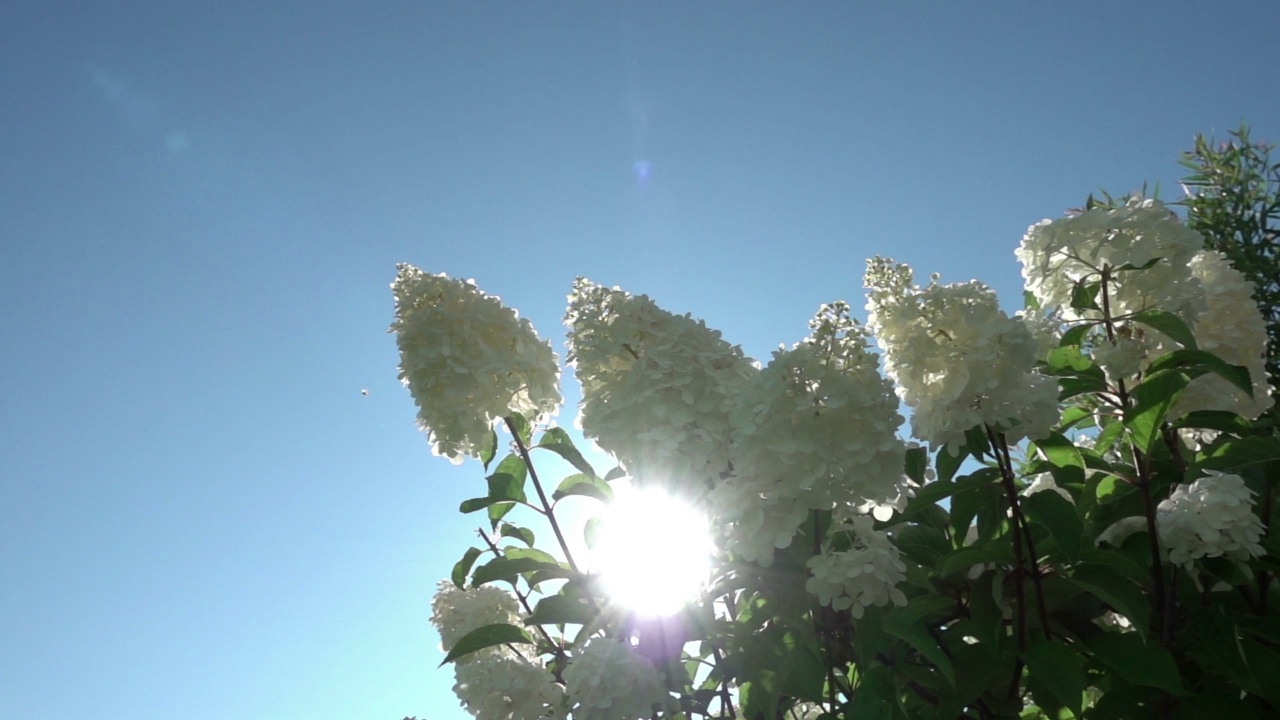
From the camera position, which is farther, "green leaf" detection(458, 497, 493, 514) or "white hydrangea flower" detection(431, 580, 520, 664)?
"white hydrangea flower" detection(431, 580, 520, 664)

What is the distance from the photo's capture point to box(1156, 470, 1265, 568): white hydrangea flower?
185cm

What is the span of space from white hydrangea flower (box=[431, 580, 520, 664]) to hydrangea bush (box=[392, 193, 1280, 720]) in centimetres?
45

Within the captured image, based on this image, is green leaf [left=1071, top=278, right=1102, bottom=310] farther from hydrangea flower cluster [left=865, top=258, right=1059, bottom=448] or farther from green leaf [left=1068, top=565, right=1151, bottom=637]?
green leaf [left=1068, top=565, right=1151, bottom=637]

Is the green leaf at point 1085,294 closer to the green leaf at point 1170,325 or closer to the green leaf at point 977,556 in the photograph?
the green leaf at point 1170,325

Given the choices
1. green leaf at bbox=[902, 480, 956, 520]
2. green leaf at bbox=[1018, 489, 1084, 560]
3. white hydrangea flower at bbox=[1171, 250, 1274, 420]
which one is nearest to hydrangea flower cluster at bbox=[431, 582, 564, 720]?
green leaf at bbox=[902, 480, 956, 520]

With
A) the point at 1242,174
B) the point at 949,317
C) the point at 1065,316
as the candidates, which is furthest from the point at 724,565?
the point at 1242,174

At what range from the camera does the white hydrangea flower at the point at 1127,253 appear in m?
2.26

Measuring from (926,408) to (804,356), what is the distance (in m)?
0.33

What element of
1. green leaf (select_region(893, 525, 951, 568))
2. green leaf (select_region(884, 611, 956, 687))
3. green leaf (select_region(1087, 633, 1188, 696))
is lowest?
green leaf (select_region(1087, 633, 1188, 696))

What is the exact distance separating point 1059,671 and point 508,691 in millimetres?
1553

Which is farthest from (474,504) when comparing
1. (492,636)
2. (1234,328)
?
(1234,328)

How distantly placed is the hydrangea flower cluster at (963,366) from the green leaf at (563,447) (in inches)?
43.3

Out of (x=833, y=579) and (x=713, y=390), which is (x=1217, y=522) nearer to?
(x=833, y=579)

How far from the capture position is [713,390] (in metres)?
2.04
